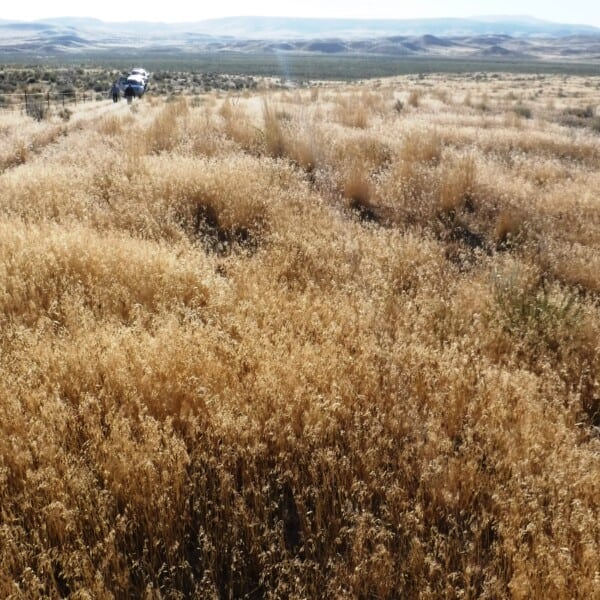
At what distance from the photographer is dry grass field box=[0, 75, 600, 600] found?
81.3 inches

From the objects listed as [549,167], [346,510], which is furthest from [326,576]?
[549,167]

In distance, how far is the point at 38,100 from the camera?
22438 millimetres

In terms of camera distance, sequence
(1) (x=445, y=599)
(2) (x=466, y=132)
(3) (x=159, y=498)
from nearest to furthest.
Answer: (1) (x=445, y=599)
(3) (x=159, y=498)
(2) (x=466, y=132)

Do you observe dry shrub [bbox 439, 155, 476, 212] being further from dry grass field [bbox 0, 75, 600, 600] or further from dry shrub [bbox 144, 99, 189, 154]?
dry shrub [bbox 144, 99, 189, 154]

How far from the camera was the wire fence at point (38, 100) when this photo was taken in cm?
1959

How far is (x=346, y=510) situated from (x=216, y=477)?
638mm

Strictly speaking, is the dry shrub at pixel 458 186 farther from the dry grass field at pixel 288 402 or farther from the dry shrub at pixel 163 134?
the dry shrub at pixel 163 134

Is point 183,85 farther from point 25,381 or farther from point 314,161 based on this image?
point 25,381

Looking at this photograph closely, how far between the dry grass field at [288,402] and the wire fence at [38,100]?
16.6 m

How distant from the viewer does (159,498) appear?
2215 millimetres

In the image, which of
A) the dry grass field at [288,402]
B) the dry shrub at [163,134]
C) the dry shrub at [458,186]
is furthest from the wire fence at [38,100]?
the dry shrub at [458,186]

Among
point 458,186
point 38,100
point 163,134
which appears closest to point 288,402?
point 458,186

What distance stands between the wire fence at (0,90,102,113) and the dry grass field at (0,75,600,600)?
16556 mm

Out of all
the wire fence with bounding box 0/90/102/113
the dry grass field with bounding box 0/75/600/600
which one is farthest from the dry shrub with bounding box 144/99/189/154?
the wire fence with bounding box 0/90/102/113
